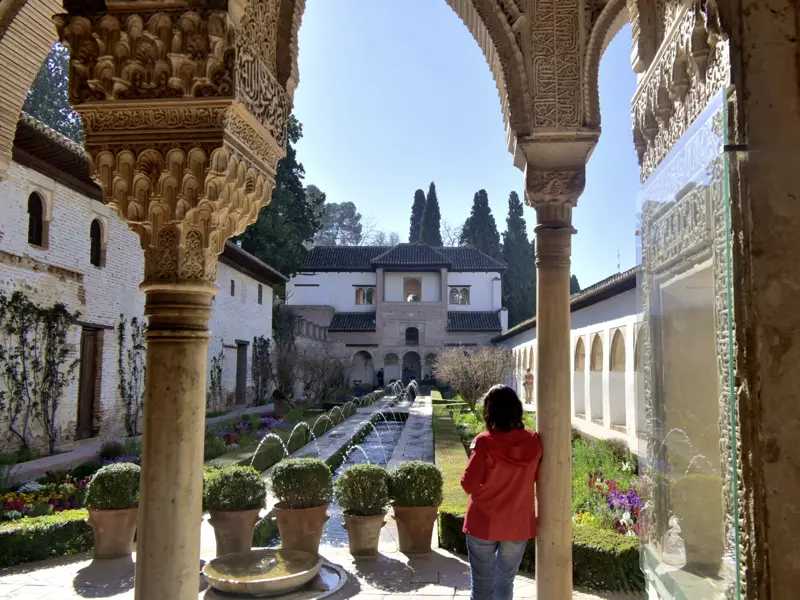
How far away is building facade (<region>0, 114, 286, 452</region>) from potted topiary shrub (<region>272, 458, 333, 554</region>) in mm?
7153

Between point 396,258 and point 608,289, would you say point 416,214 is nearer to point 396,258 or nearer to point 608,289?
point 396,258

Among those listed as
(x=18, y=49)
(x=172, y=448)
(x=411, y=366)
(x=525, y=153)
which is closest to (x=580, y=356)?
(x=525, y=153)

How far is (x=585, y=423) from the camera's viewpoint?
14.3 m

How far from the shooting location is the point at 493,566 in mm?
3418

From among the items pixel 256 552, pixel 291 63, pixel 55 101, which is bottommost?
pixel 256 552

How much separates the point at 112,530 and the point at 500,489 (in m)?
4.02

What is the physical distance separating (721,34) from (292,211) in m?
28.6

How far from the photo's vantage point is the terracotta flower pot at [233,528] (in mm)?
5645

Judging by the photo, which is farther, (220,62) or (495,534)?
(495,534)

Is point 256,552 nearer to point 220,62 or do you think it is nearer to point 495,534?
point 495,534

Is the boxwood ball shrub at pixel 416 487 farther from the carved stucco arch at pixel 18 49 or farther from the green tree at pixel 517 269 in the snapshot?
the green tree at pixel 517 269

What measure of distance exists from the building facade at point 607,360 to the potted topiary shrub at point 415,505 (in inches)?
174

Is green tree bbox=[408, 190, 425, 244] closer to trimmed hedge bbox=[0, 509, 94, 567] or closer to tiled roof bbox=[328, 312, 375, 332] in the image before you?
tiled roof bbox=[328, 312, 375, 332]

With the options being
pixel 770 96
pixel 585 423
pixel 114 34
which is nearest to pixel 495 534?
pixel 770 96
